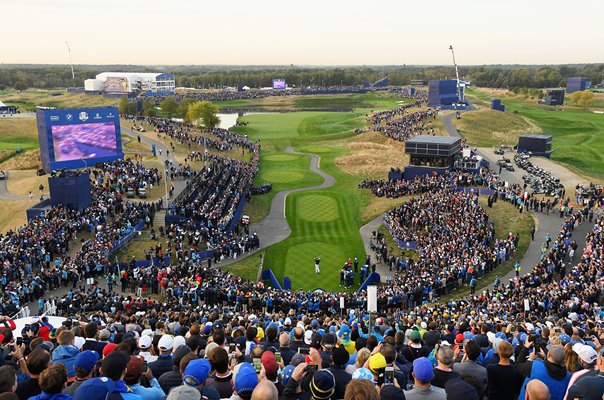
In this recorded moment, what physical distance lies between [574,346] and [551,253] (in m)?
21.0

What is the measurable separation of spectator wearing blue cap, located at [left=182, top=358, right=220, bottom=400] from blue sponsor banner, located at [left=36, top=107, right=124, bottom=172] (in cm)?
3899

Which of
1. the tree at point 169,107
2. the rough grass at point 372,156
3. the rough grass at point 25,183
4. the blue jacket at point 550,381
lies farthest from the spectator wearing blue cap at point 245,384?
the tree at point 169,107

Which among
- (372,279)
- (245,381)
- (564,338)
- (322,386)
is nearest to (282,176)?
(372,279)

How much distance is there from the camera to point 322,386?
6422 mm

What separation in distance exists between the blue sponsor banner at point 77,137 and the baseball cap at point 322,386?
40.3 metres

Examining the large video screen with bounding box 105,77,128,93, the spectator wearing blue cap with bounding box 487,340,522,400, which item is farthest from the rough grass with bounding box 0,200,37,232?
the large video screen with bounding box 105,77,128,93

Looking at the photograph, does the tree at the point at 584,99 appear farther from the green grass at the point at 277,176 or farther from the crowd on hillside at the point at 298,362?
the crowd on hillside at the point at 298,362

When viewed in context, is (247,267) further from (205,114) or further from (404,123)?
(205,114)

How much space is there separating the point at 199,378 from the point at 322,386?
1.78 meters

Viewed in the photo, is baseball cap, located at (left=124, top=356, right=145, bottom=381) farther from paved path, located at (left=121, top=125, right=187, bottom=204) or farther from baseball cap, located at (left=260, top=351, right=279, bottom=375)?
paved path, located at (left=121, top=125, right=187, bottom=204)

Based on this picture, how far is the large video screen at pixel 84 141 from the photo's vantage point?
137 ft

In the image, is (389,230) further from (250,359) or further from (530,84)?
(530,84)

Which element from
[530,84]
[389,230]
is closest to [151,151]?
[389,230]

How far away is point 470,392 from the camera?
670 centimetres
